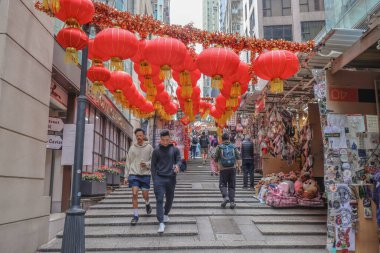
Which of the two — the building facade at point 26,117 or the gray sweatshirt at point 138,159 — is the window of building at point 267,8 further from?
the gray sweatshirt at point 138,159

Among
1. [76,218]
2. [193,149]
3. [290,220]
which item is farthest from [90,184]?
[193,149]

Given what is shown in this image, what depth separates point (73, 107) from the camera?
9.68 m

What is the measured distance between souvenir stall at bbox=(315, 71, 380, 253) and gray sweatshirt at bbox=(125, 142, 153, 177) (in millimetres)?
3916

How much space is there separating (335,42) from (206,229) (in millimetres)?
4818

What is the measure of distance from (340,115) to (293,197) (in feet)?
13.0

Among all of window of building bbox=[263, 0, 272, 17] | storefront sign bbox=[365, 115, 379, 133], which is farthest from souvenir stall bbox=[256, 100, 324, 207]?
window of building bbox=[263, 0, 272, 17]

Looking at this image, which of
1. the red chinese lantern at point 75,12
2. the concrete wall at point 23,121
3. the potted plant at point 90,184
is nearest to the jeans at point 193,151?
the potted plant at point 90,184

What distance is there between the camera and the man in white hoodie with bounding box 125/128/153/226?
781 centimetres

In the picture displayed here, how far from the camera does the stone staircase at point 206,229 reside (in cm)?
648

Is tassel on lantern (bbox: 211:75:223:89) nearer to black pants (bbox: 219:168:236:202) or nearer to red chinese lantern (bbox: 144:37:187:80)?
red chinese lantern (bbox: 144:37:187:80)

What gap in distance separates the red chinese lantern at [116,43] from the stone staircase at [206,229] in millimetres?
3760

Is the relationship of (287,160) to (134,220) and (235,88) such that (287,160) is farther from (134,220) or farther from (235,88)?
(134,220)

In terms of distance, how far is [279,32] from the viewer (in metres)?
34.2

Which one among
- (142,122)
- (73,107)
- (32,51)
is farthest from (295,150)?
(142,122)
